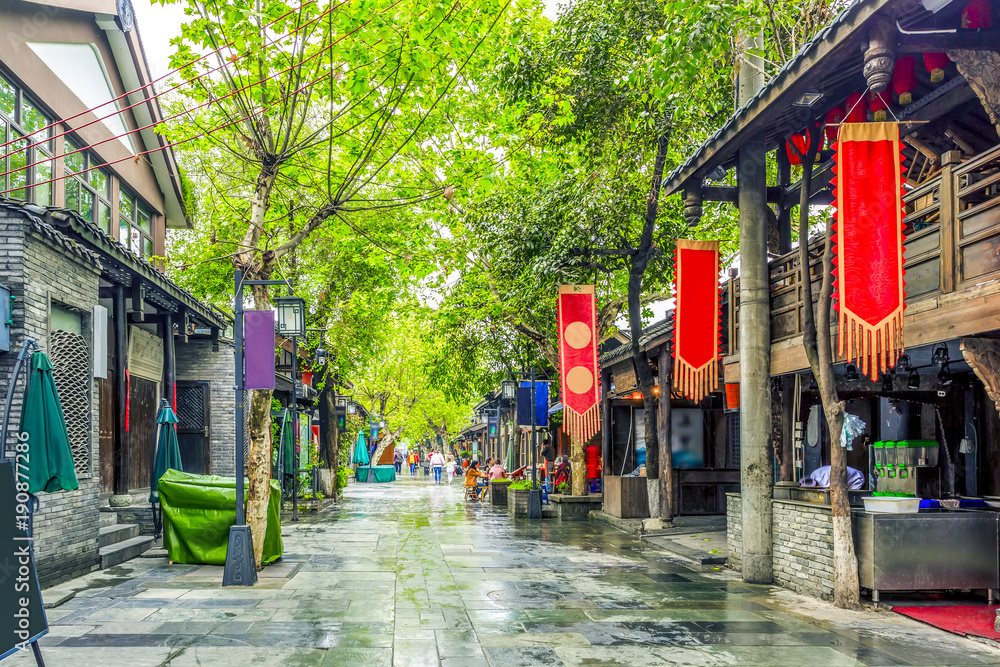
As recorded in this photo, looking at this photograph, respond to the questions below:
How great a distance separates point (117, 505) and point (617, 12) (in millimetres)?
12411

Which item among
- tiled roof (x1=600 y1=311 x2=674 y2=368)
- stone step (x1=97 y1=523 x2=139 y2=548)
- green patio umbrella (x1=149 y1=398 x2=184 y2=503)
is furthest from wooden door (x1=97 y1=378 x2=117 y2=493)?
tiled roof (x1=600 y1=311 x2=674 y2=368)

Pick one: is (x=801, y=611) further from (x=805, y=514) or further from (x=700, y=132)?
Result: (x=700, y=132)

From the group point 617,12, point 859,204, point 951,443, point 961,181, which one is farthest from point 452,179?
point 951,443

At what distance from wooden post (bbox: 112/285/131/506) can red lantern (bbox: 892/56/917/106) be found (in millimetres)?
11725

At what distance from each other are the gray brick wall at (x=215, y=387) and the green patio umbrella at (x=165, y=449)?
202 inches

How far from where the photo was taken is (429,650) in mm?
7395

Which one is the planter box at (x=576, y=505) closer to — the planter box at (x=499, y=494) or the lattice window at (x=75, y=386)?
the planter box at (x=499, y=494)

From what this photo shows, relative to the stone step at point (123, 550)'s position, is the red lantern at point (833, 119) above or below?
above

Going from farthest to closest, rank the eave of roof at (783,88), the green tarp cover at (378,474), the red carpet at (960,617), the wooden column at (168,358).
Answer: the green tarp cover at (378,474), the wooden column at (168,358), the red carpet at (960,617), the eave of roof at (783,88)

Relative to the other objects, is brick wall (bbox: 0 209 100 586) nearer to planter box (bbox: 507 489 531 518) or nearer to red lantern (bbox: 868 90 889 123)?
red lantern (bbox: 868 90 889 123)

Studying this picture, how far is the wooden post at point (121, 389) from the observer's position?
44.9 ft

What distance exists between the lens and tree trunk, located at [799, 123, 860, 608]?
9.42 metres

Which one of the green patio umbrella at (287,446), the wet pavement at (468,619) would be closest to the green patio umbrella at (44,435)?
the wet pavement at (468,619)

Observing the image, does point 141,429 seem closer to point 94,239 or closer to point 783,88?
point 94,239
